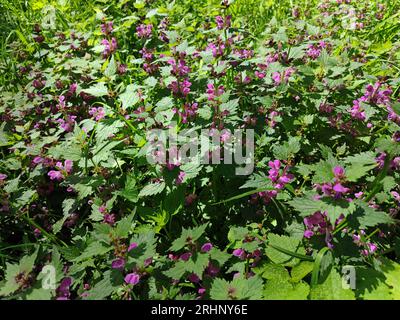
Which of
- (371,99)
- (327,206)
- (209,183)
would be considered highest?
(371,99)

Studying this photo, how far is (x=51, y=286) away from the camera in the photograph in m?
1.51

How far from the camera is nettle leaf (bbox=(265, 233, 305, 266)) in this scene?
174 cm

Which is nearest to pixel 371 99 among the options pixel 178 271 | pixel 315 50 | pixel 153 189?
pixel 315 50

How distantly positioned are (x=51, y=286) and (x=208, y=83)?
5.29ft

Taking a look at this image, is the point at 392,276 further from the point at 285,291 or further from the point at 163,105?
the point at 163,105

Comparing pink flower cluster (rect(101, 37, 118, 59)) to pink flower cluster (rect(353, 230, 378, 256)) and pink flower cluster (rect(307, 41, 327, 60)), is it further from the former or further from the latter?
pink flower cluster (rect(353, 230, 378, 256))

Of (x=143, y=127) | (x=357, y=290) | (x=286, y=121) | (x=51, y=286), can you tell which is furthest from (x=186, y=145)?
(x=357, y=290)

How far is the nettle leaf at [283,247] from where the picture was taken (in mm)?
1744

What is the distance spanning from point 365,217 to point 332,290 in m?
0.37

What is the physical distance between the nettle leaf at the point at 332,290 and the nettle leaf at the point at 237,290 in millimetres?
259

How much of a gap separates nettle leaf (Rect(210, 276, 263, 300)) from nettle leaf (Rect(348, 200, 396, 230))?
1.71 ft

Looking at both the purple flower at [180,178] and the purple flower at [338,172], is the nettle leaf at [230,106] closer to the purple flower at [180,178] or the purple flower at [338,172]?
the purple flower at [180,178]

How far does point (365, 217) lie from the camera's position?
59.6 inches

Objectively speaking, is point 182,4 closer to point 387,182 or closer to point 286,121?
point 286,121
